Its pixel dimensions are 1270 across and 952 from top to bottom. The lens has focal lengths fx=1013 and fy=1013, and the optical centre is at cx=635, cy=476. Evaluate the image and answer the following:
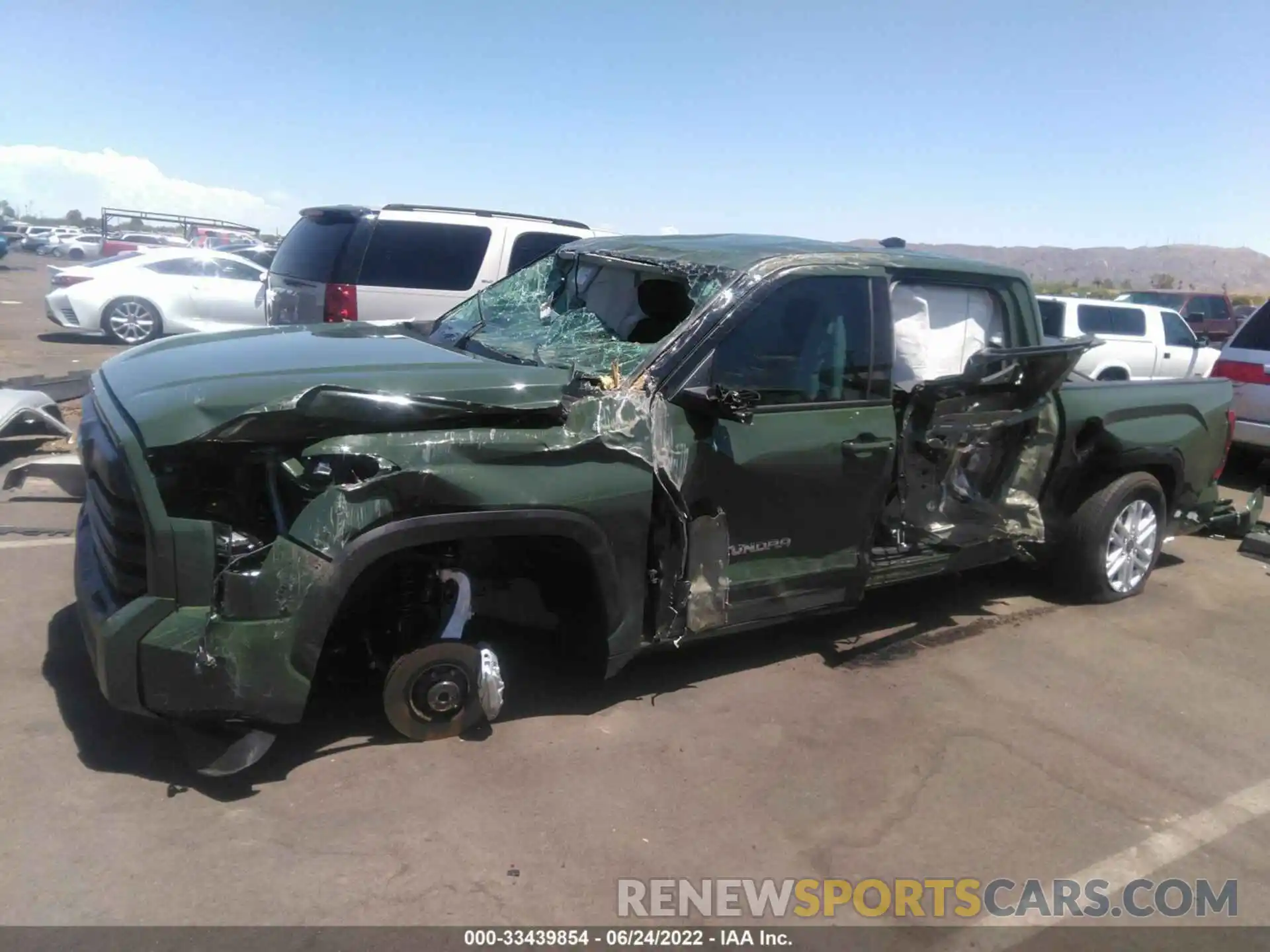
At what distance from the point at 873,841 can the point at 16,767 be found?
2896 mm

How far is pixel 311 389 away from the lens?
3270mm

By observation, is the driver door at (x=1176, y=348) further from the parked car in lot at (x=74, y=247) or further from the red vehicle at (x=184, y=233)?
the parked car in lot at (x=74, y=247)

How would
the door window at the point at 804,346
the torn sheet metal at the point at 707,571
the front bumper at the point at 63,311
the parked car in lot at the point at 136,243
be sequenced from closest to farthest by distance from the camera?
1. the torn sheet metal at the point at 707,571
2. the door window at the point at 804,346
3. the front bumper at the point at 63,311
4. the parked car in lot at the point at 136,243

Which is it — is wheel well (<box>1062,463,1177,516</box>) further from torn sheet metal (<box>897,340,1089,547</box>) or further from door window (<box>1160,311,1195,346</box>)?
door window (<box>1160,311,1195,346</box>)

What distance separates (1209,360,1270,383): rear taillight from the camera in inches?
357

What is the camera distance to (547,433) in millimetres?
3578

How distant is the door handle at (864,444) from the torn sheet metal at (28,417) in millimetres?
→ 6055

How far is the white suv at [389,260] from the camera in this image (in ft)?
28.5

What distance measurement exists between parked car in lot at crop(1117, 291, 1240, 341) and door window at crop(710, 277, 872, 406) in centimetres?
1775

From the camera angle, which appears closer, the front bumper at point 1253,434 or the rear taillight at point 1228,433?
the rear taillight at point 1228,433

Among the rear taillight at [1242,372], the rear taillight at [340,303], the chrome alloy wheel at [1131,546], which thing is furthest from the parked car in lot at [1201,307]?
the rear taillight at [340,303]

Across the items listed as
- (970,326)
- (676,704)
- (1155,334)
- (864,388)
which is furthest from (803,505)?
(1155,334)

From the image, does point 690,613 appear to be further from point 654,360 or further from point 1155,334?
point 1155,334

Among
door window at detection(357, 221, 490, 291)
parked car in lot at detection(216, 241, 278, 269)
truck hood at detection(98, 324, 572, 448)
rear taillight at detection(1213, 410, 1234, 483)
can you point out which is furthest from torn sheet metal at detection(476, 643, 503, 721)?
parked car in lot at detection(216, 241, 278, 269)
